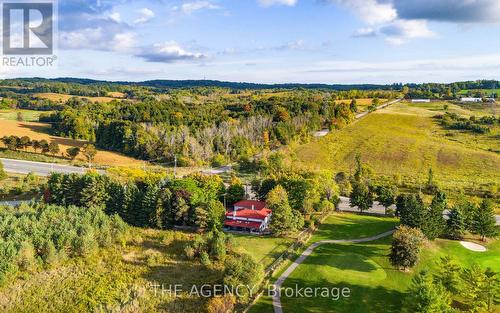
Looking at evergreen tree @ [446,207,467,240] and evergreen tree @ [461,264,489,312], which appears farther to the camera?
evergreen tree @ [446,207,467,240]

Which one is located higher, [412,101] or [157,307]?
[412,101]

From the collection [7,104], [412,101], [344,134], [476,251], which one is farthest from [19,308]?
[412,101]

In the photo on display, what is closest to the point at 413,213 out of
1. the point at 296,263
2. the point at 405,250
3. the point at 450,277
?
the point at 405,250

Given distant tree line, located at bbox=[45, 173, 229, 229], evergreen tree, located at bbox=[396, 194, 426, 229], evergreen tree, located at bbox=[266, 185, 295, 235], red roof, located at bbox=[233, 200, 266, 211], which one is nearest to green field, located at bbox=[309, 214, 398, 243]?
evergreen tree, located at bbox=[266, 185, 295, 235]

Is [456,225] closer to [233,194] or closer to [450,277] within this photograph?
[450,277]

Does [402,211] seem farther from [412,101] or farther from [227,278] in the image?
[412,101]

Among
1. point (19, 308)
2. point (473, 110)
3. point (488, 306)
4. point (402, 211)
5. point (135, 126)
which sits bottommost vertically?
point (19, 308)

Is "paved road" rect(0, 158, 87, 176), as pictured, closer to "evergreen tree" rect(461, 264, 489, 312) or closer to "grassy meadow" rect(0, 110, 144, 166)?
"grassy meadow" rect(0, 110, 144, 166)
